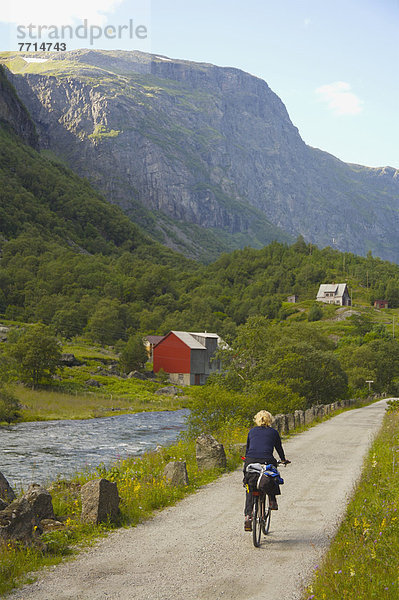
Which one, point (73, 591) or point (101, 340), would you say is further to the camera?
point (101, 340)

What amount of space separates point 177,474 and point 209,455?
124 inches

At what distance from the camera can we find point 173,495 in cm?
1503

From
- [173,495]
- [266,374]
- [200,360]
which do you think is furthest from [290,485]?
[200,360]

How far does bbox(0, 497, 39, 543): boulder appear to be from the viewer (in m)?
9.97

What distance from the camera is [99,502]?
39.9 ft

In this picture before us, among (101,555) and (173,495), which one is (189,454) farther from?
(101,555)

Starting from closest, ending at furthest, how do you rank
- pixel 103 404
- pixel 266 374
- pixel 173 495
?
pixel 173 495 → pixel 266 374 → pixel 103 404

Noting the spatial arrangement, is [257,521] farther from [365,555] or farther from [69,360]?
[69,360]

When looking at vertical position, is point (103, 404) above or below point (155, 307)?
below

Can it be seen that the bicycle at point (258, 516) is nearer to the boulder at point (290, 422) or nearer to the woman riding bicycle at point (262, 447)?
the woman riding bicycle at point (262, 447)

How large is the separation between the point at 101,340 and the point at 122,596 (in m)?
124

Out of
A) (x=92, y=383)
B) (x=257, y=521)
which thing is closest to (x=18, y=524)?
(x=257, y=521)

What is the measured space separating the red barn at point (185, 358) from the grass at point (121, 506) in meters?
85.0

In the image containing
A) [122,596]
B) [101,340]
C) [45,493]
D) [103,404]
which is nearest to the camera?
[122,596]
